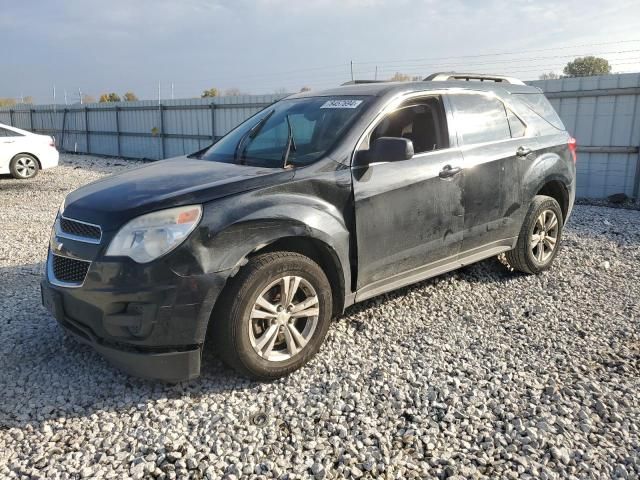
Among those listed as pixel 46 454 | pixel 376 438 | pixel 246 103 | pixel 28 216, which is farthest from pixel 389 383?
pixel 246 103

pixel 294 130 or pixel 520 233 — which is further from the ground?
pixel 294 130

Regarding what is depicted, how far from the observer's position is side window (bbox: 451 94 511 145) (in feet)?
14.4

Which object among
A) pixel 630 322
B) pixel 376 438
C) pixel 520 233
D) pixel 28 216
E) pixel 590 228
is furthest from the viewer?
pixel 28 216

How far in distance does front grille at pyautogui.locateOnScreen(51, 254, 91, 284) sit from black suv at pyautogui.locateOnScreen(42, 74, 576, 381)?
12mm

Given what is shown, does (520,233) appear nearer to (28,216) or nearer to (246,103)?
(28,216)

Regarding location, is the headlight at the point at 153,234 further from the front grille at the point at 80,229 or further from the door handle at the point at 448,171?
the door handle at the point at 448,171

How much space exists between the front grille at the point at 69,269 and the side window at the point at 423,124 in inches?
92.9

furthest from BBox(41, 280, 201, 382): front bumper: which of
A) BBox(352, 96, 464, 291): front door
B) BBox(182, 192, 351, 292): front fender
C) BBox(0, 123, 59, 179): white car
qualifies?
BBox(0, 123, 59, 179): white car

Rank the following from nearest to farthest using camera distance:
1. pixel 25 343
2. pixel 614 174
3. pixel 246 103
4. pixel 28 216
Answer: pixel 25 343, pixel 28 216, pixel 614 174, pixel 246 103

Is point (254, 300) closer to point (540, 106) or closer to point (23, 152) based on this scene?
point (540, 106)

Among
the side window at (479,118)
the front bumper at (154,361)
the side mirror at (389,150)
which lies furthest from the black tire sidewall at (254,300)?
the side window at (479,118)

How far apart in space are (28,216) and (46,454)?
7239mm

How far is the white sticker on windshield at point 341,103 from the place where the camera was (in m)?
3.97

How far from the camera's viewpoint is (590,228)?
24.6 ft
